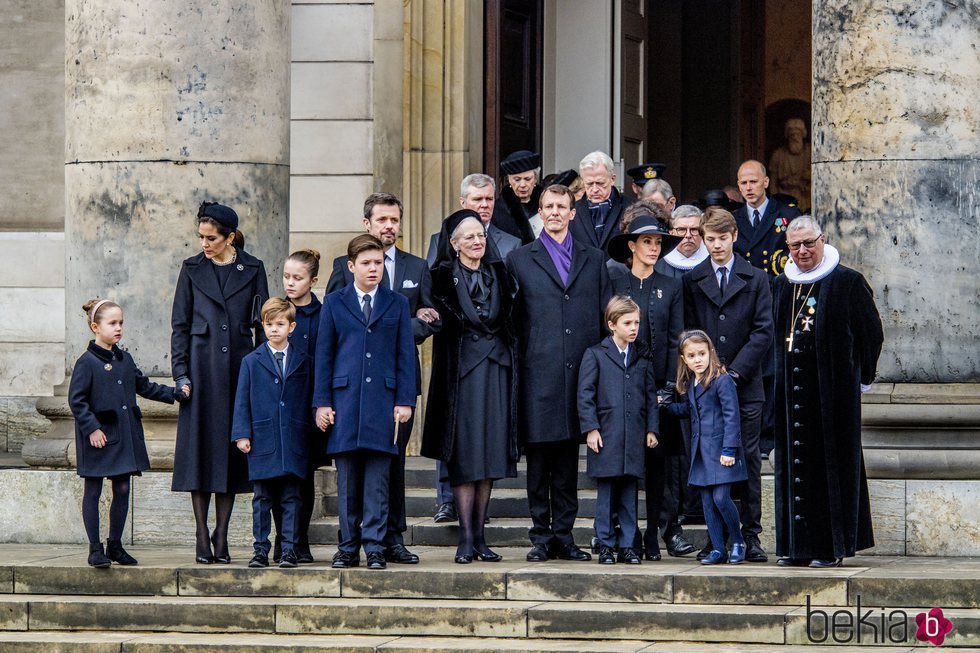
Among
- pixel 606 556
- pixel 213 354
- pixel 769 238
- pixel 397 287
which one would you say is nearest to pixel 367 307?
pixel 397 287

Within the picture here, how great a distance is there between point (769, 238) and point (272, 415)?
345 centimetres

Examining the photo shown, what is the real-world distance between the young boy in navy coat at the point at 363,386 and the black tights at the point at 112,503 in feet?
3.56

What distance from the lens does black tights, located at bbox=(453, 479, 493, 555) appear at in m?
10.3

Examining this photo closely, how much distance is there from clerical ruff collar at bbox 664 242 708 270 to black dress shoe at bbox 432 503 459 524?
182 cm

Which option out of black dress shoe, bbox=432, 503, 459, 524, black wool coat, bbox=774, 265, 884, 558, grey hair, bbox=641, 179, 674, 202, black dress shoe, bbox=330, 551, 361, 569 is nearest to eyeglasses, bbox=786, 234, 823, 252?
black wool coat, bbox=774, 265, 884, 558

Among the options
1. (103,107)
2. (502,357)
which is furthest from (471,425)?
(103,107)

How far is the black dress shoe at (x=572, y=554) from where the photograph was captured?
10352 millimetres

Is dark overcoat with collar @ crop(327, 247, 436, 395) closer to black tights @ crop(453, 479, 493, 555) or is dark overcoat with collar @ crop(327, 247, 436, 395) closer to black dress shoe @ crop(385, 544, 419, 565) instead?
black tights @ crop(453, 479, 493, 555)

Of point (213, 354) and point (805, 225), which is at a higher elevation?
point (805, 225)

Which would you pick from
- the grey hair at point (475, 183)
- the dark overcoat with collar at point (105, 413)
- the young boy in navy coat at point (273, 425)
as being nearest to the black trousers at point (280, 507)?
the young boy in navy coat at point (273, 425)

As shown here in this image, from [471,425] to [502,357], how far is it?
0.40 m

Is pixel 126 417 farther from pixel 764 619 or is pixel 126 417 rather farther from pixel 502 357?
pixel 764 619

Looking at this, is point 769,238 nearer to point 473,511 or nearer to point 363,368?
point 473,511

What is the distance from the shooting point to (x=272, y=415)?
1025cm
